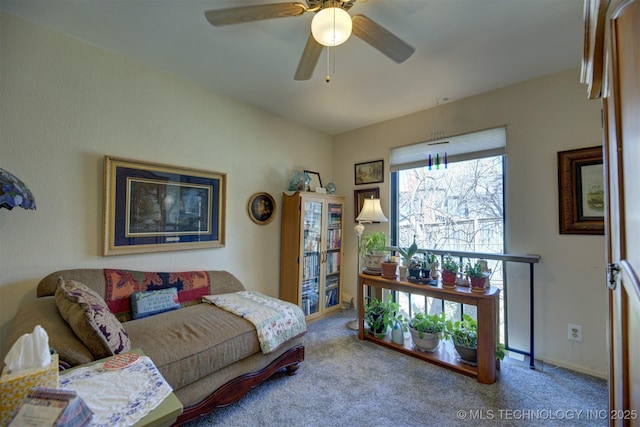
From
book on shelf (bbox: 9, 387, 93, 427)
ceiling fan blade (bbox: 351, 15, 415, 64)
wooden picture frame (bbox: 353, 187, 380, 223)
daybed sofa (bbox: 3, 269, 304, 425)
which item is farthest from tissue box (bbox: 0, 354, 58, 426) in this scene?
wooden picture frame (bbox: 353, 187, 380, 223)

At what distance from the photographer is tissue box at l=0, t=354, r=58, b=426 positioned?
688 mm

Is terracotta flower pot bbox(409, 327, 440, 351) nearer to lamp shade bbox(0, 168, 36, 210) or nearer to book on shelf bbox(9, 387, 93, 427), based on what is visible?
book on shelf bbox(9, 387, 93, 427)

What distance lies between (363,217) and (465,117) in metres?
1.49

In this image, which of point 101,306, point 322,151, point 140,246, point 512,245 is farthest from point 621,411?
point 322,151

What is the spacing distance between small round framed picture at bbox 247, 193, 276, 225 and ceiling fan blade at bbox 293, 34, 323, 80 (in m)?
1.54

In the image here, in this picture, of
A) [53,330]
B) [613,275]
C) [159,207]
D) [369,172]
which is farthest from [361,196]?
[53,330]

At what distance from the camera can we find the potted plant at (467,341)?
2.08 meters

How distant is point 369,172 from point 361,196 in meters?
0.34

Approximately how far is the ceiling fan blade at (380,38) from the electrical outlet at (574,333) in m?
2.49

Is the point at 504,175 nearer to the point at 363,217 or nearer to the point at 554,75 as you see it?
the point at 554,75

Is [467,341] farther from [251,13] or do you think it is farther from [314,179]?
[251,13]

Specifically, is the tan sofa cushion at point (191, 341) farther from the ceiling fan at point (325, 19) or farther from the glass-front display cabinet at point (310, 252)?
the ceiling fan at point (325, 19)

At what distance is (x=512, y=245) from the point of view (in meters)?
2.40

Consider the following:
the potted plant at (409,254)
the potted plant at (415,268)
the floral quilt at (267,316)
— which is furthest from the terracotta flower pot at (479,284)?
the floral quilt at (267,316)
